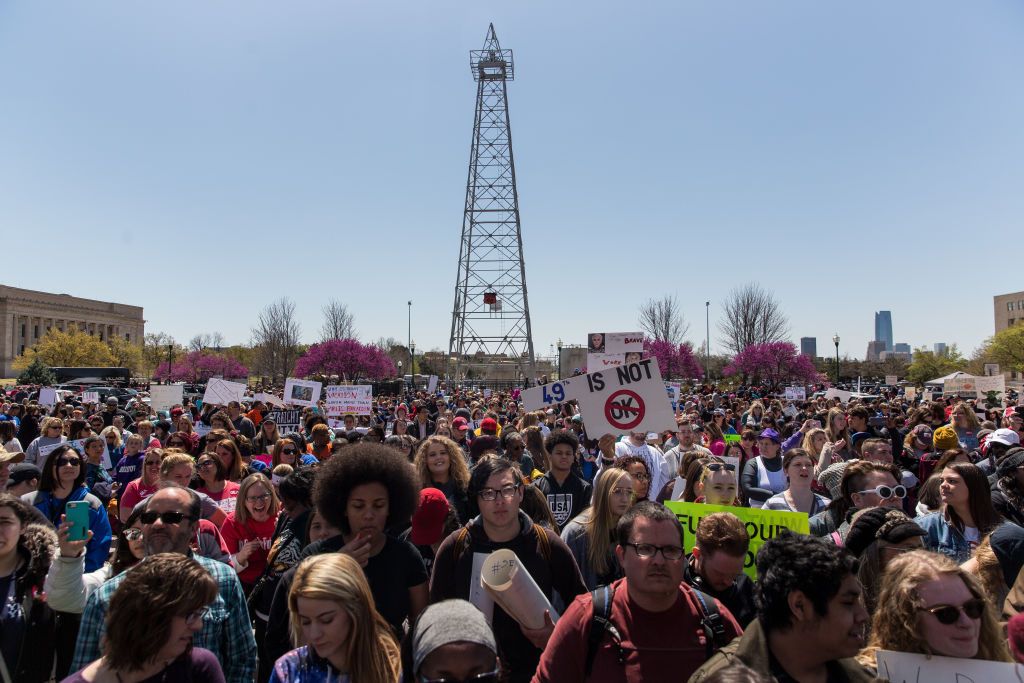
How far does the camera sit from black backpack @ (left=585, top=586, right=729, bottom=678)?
112 inches

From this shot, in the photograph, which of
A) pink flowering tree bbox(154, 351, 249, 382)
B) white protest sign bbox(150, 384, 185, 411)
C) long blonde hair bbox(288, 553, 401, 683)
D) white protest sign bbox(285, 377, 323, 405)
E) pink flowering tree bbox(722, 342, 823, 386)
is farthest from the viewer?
pink flowering tree bbox(154, 351, 249, 382)

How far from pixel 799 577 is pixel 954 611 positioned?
67 cm

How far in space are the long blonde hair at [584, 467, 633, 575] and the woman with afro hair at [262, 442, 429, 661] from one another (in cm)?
117

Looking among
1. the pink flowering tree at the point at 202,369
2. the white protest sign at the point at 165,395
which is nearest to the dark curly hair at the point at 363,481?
the white protest sign at the point at 165,395

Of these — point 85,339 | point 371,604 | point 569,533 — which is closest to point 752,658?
point 371,604

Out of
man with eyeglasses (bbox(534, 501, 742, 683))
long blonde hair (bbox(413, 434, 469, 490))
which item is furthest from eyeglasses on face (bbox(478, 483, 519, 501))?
long blonde hair (bbox(413, 434, 469, 490))

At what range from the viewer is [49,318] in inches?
3962

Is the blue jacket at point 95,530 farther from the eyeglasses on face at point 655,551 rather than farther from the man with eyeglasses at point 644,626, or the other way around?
the eyeglasses on face at point 655,551

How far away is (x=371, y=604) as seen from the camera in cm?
294

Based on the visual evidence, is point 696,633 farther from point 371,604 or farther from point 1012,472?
point 1012,472

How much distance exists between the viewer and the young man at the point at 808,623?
8.09 feet

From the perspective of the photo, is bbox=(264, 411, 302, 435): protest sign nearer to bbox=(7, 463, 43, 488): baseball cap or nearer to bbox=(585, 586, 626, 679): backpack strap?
bbox=(7, 463, 43, 488): baseball cap

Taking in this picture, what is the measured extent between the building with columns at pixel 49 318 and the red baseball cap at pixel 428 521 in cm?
9402

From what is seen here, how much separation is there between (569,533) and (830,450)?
531 centimetres
